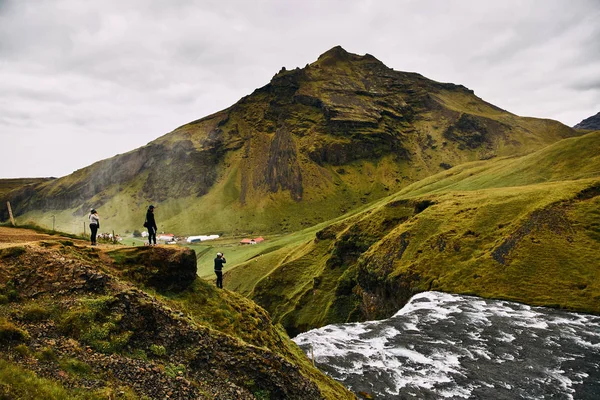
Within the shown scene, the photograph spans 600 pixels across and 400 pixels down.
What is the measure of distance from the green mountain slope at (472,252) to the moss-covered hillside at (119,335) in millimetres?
47123

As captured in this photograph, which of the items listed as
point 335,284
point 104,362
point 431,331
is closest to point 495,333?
point 431,331

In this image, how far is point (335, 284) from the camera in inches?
3861

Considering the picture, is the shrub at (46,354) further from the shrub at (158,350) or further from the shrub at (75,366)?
the shrub at (158,350)

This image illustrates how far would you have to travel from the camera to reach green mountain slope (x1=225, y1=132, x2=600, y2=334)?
55688mm

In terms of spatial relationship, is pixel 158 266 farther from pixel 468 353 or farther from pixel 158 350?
pixel 468 353

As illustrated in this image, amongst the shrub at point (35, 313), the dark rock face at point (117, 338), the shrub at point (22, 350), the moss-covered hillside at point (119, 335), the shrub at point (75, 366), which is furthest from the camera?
the shrub at point (35, 313)

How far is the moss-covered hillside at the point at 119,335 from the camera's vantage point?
1294cm

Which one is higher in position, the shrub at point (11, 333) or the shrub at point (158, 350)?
the shrub at point (11, 333)

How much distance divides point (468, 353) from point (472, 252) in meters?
32.7

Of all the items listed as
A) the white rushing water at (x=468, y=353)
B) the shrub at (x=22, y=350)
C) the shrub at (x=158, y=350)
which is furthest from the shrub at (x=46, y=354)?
the white rushing water at (x=468, y=353)

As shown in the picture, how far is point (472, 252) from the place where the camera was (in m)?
66.4

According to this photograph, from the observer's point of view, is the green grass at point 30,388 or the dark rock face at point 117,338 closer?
the green grass at point 30,388

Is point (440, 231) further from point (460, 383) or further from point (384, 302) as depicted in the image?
point (460, 383)

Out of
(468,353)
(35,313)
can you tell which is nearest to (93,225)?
(35,313)
